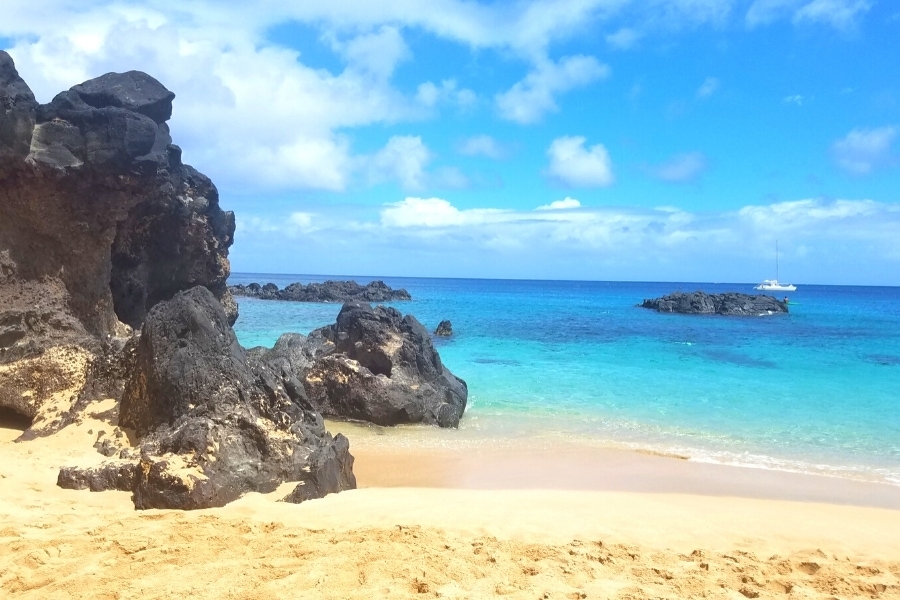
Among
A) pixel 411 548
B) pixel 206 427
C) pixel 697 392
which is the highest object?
pixel 206 427

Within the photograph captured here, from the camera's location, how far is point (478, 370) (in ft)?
58.4

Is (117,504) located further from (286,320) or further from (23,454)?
(286,320)

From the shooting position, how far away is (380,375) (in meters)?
11.3

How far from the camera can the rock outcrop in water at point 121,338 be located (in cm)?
571

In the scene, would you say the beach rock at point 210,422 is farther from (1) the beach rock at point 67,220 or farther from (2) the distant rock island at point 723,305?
(2) the distant rock island at point 723,305

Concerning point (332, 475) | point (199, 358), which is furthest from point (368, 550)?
point (199, 358)

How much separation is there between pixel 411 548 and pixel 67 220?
6.91 metres

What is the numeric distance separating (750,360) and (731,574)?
18232 mm

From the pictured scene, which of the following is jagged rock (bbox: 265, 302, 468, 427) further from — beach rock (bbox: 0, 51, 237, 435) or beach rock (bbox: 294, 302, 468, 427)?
beach rock (bbox: 0, 51, 237, 435)

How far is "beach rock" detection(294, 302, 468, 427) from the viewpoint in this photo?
10867 mm

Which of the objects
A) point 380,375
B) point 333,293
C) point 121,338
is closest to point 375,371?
point 380,375

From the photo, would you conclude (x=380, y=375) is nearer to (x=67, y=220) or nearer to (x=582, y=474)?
(x=582, y=474)

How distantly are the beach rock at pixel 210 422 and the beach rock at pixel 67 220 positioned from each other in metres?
1.07

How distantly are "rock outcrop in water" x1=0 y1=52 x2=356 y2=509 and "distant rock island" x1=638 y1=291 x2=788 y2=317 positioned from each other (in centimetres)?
4196
